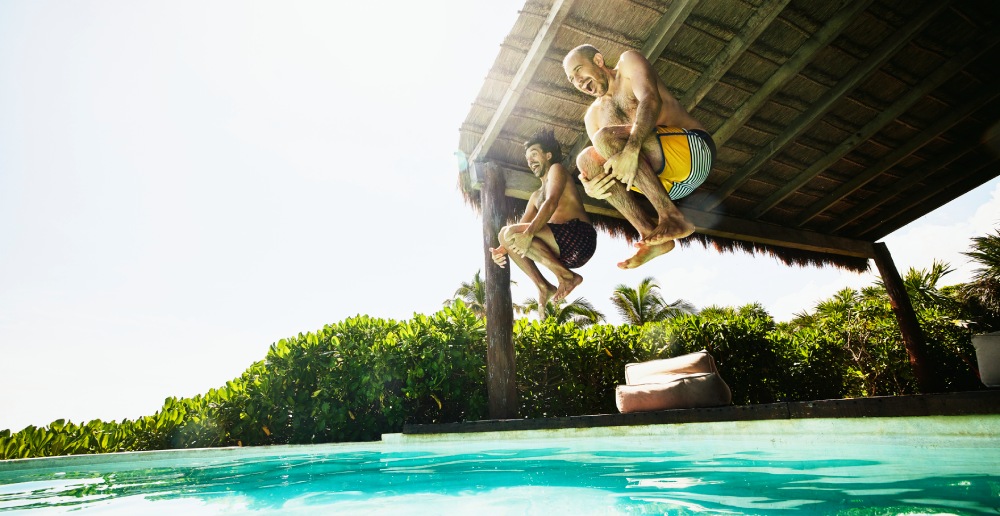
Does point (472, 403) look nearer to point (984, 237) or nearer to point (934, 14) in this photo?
point (934, 14)

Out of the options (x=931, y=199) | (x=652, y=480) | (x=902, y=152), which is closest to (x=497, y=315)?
(x=652, y=480)

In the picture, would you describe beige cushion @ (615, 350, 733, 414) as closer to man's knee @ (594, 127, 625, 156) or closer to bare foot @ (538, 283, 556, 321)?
bare foot @ (538, 283, 556, 321)

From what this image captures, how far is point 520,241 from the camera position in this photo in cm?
311

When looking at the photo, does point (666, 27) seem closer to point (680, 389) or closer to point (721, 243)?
point (680, 389)

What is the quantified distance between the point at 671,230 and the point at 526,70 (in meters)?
2.63

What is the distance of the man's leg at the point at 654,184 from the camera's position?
2.34 m

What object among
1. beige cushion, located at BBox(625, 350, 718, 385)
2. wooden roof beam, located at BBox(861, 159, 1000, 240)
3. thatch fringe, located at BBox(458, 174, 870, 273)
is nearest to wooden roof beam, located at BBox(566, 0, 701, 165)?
thatch fringe, located at BBox(458, 174, 870, 273)

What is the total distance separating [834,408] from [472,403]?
15.4ft

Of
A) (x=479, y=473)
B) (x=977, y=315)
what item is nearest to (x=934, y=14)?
(x=479, y=473)

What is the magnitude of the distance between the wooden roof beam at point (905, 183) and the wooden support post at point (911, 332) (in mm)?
1436

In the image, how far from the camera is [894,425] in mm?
2086

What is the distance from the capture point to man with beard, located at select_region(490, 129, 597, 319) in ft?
10.2

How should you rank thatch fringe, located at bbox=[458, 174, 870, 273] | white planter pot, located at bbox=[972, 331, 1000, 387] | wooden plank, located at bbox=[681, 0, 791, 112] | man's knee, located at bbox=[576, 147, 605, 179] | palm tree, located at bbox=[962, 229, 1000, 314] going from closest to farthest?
man's knee, located at bbox=[576, 147, 605, 179], wooden plank, located at bbox=[681, 0, 791, 112], white planter pot, located at bbox=[972, 331, 1000, 387], thatch fringe, located at bbox=[458, 174, 870, 273], palm tree, located at bbox=[962, 229, 1000, 314]

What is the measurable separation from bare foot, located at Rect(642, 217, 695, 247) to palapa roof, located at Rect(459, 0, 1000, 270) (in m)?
2.46
